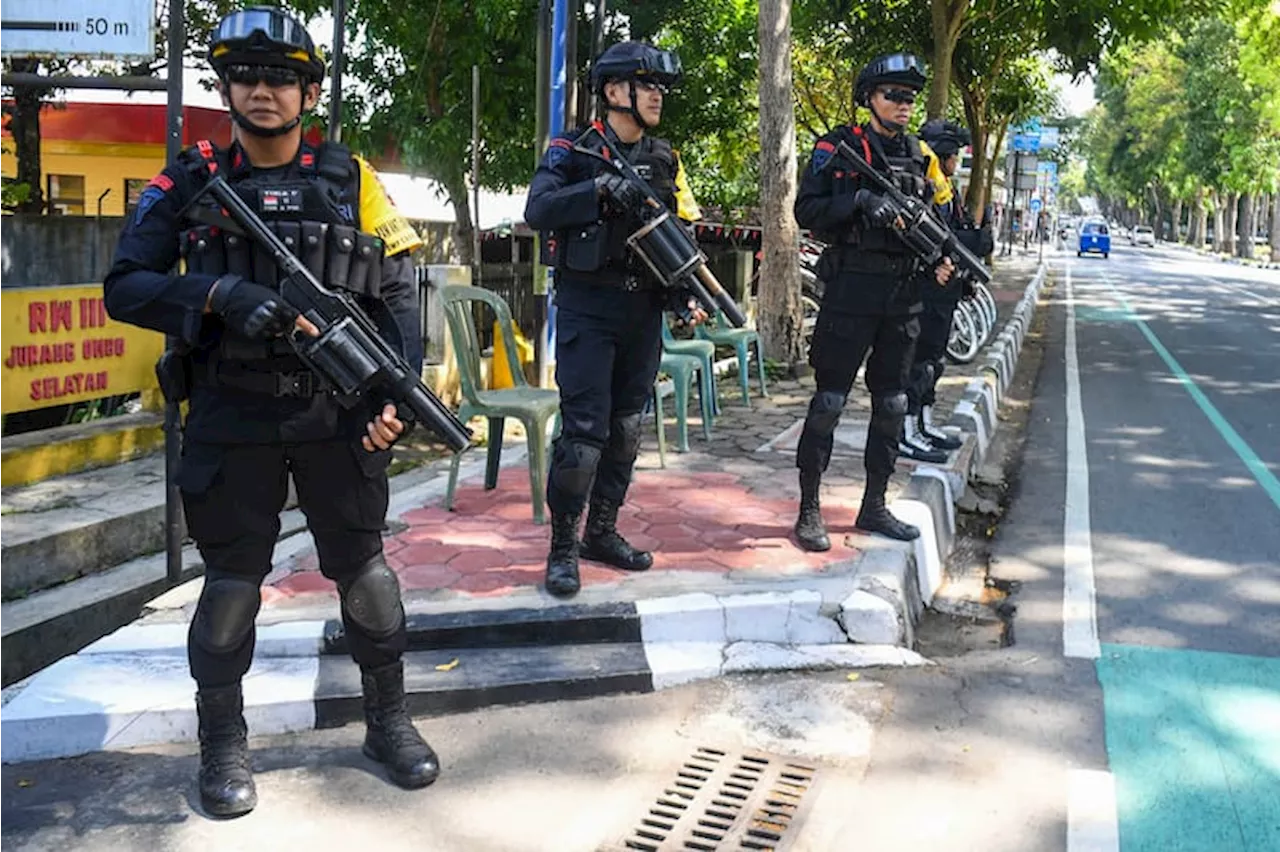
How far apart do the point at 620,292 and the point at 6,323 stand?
3.44 metres

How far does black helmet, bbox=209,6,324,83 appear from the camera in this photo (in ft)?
9.52

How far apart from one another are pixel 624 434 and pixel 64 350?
342 centimetres

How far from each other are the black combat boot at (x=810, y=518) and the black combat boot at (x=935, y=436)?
2532 millimetres

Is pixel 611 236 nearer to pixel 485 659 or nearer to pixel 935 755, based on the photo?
pixel 485 659

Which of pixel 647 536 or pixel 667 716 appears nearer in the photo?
pixel 667 716

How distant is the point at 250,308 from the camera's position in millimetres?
2799

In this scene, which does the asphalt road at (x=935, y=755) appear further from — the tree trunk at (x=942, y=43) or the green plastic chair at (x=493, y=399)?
the tree trunk at (x=942, y=43)

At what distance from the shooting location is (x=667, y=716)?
380cm

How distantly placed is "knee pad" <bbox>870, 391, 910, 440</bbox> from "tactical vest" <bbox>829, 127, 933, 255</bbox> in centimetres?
66

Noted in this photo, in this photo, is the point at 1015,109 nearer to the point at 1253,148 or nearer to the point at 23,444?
the point at 23,444

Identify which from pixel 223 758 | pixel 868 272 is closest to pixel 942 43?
pixel 868 272

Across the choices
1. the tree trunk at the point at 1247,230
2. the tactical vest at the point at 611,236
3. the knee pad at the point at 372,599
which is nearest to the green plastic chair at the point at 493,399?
the tactical vest at the point at 611,236

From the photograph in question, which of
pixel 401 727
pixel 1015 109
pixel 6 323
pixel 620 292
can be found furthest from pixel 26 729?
pixel 1015 109

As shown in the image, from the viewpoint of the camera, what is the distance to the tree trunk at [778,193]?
10312 millimetres
